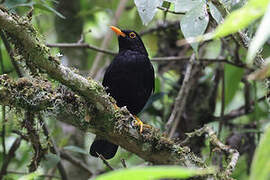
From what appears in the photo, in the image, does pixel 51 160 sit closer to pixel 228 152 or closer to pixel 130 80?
pixel 130 80

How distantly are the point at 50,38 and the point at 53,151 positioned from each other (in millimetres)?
3807

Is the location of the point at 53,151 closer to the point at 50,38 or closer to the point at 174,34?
the point at 174,34

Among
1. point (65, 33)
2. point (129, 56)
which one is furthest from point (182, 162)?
point (65, 33)

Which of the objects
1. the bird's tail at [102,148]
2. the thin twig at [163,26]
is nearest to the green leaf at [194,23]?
the bird's tail at [102,148]

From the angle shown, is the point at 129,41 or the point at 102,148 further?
the point at 129,41

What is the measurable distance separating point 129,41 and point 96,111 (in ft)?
8.49

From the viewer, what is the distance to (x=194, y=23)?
2.21m

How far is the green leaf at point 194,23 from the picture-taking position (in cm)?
217

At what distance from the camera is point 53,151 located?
4141mm

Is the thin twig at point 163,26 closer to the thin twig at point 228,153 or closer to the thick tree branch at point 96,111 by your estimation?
the thin twig at point 228,153

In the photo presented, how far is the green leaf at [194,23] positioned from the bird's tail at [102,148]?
202cm

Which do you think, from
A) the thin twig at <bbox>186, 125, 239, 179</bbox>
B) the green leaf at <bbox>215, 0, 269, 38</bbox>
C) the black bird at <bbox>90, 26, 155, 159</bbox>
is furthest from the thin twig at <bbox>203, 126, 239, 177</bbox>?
the green leaf at <bbox>215, 0, 269, 38</bbox>

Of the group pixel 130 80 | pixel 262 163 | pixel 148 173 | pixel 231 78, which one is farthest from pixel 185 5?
pixel 231 78

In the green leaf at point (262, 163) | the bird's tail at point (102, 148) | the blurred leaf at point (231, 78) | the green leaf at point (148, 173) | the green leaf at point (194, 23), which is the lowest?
the bird's tail at point (102, 148)
